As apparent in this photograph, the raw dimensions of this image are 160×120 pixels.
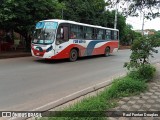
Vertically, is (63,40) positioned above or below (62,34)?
below

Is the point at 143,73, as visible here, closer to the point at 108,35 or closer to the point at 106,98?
the point at 106,98

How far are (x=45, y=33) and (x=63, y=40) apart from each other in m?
1.16

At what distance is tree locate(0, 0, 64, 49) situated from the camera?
14.3m

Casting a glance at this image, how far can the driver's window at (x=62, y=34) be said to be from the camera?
13.0m

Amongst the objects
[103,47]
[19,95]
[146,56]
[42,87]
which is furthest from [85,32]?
[19,95]

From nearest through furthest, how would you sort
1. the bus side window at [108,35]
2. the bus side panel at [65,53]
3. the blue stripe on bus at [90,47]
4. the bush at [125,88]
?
the bush at [125,88] < the bus side panel at [65,53] < the blue stripe on bus at [90,47] < the bus side window at [108,35]

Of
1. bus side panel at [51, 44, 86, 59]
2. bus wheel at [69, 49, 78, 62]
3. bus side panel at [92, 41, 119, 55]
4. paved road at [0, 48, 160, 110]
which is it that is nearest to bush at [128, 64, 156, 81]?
paved road at [0, 48, 160, 110]

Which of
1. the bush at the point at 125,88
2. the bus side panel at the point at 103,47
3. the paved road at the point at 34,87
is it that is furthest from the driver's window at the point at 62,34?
the bush at the point at 125,88

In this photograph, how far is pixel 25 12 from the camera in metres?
15.5

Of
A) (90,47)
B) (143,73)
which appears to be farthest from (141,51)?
(90,47)

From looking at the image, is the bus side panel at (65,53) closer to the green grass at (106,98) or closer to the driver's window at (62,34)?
the driver's window at (62,34)

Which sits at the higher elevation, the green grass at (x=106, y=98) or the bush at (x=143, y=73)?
the bush at (x=143, y=73)

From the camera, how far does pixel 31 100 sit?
5781 mm

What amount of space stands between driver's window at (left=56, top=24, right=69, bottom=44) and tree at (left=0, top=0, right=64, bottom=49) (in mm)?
3550
